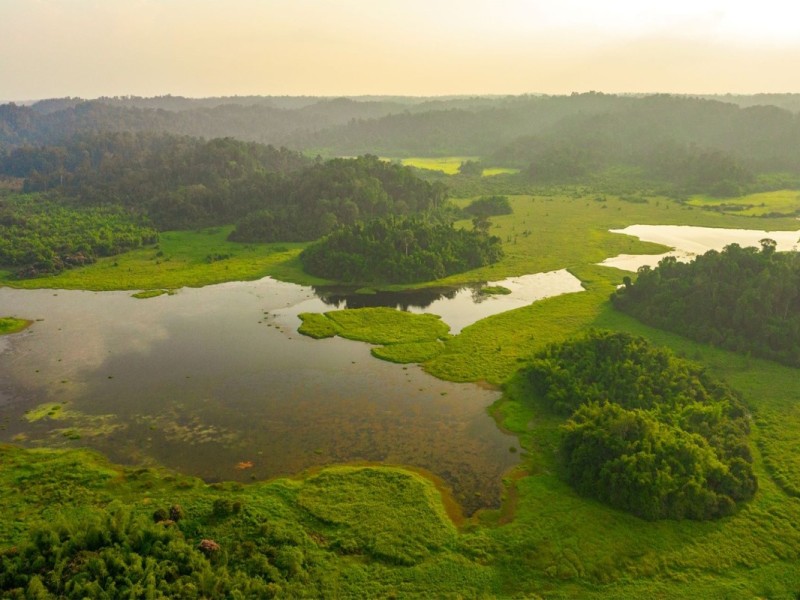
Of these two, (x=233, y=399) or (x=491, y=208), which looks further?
(x=491, y=208)

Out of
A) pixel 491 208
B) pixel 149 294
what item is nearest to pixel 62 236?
pixel 149 294

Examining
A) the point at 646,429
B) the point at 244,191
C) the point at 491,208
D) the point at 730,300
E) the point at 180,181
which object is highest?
the point at 180,181

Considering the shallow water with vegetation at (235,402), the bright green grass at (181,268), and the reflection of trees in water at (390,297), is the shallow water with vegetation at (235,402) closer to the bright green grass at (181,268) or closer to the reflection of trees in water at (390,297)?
the reflection of trees in water at (390,297)

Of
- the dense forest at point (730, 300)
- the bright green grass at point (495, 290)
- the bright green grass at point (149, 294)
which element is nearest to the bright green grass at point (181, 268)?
the bright green grass at point (149, 294)

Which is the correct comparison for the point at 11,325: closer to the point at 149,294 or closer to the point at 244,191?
the point at 149,294

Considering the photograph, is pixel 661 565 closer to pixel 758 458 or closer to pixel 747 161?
pixel 758 458

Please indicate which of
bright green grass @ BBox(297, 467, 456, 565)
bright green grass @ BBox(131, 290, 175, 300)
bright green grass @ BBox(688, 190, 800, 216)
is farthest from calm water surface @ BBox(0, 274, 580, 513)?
bright green grass @ BBox(688, 190, 800, 216)

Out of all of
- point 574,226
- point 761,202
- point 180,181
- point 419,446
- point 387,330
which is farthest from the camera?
point 180,181

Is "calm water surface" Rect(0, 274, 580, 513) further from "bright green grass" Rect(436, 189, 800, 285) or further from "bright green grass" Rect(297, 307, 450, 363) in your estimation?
"bright green grass" Rect(436, 189, 800, 285)
